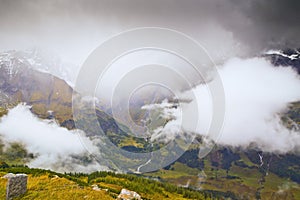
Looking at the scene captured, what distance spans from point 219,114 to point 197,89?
7.57 meters

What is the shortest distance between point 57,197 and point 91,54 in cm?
1245

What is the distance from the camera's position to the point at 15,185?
20.6 metres

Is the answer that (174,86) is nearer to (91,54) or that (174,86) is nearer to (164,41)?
(164,41)

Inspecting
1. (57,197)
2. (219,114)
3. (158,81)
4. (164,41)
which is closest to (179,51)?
(164,41)

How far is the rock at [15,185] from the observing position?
20.0 m

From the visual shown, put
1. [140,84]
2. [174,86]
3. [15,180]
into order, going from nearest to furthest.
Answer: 1. [15,180]
2. [140,84]
3. [174,86]

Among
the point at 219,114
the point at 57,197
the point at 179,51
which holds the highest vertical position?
the point at 179,51

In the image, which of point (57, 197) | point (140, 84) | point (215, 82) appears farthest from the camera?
point (140, 84)

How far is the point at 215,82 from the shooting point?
62.3 feet

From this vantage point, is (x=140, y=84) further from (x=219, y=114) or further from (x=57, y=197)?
(x=57, y=197)

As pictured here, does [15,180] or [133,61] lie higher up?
[133,61]

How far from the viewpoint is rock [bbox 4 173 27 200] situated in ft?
65.8

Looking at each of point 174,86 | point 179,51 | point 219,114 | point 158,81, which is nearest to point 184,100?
point 174,86

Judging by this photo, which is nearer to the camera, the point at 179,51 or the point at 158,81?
the point at 179,51
